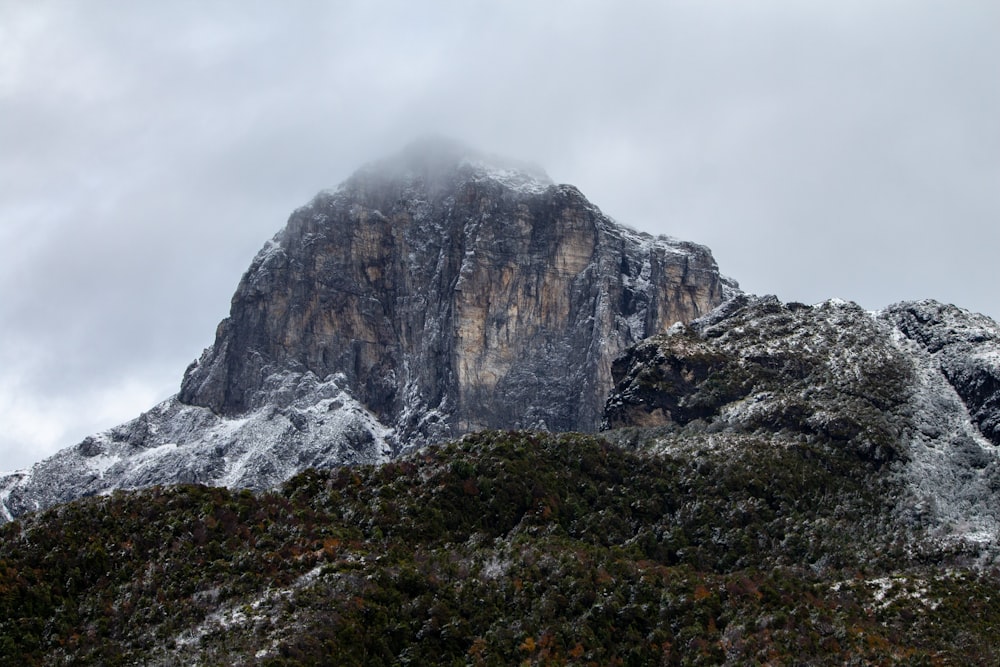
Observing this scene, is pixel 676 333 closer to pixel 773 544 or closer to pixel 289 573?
pixel 773 544

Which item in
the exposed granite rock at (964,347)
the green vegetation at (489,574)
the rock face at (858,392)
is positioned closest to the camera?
the green vegetation at (489,574)

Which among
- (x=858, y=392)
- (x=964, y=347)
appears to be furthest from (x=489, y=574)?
(x=964, y=347)

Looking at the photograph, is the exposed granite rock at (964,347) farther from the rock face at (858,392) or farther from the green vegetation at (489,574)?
the green vegetation at (489,574)

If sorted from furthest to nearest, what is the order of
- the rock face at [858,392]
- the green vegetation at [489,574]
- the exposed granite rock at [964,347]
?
the exposed granite rock at [964,347]
the rock face at [858,392]
the green vegetation at [489,574]

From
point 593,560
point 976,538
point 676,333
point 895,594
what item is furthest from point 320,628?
point 676,333

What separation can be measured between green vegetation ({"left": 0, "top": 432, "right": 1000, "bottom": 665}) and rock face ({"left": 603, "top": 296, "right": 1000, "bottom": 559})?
332 inches

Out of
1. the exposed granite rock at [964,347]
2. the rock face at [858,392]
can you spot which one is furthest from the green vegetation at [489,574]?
the exposed granite rock at [964,347]

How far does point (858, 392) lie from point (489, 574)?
70633 millimetres

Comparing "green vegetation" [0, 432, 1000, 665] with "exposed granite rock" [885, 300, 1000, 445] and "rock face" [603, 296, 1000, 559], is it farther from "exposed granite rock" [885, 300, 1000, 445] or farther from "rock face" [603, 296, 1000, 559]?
"exposed granite rock" [885, 300, 1000, 445]

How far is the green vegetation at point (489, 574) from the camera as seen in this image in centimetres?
9438

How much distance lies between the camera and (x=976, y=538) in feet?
413

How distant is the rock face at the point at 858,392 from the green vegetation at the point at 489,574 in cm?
844

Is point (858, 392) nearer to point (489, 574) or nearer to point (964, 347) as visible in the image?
point (964, 347)

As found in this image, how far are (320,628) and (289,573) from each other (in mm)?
11388
